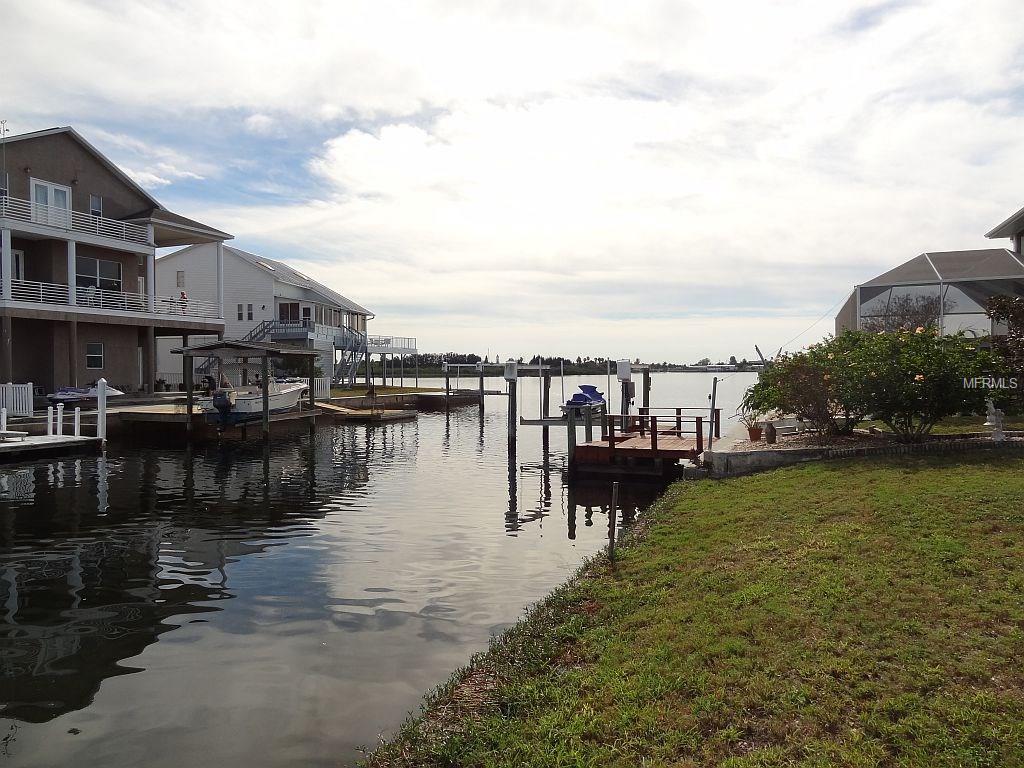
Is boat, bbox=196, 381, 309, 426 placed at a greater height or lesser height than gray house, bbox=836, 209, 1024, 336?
lesser

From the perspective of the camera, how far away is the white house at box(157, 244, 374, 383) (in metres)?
50.8

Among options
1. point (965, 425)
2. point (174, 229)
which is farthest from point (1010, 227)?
point (174, 229)

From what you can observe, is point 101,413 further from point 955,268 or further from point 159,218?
point 955,268

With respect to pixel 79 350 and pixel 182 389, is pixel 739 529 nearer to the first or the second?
pixel 79 350

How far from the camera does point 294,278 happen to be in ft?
195

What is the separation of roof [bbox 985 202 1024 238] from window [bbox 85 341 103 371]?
45.3 metres

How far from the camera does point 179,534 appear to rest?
49.6ft

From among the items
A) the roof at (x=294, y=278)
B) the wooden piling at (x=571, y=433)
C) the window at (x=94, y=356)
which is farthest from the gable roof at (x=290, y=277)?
the wooden piling at (x=571, y=433)

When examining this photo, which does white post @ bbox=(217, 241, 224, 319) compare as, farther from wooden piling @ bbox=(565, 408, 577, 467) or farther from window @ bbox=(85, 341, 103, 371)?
wooden piling @ bbox=(565, 408, 577, 467)

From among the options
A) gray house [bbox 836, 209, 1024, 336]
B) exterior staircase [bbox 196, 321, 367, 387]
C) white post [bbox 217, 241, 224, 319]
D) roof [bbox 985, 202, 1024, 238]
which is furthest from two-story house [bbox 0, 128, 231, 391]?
roof [bbox 985, 202, 1024, 238]

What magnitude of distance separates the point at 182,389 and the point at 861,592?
43430 millimetres

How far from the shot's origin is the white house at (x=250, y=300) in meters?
50.8

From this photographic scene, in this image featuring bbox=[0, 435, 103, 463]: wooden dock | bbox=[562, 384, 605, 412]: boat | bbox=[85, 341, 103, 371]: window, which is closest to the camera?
bbox=[0, 435, 103, 463]: wooden dock

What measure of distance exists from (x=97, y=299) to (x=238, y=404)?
10.1 meters
